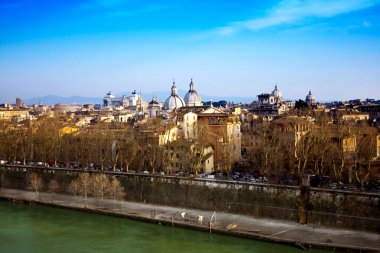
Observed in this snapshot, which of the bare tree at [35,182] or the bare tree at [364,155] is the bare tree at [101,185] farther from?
the bare tree at [364,155]

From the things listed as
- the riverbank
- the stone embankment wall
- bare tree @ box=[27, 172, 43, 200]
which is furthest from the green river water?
bare tree @ box=[27, 172, 43, 200]

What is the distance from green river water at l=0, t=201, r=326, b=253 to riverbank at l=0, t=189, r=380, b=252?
0.30 m

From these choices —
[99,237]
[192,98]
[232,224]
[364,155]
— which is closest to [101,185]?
[99,237]

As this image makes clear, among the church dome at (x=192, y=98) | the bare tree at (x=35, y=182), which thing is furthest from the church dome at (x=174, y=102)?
the bare tree at (x=35, y=182)

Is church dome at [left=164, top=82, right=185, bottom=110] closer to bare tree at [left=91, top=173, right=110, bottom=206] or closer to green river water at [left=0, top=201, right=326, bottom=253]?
bare tree at [left=91, top=173, right=110, bottom=206]

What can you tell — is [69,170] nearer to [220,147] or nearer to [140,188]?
[140,188]

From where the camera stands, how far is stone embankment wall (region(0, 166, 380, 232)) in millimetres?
19578

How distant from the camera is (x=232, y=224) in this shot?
20.3m

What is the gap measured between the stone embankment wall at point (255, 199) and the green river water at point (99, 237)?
287cm

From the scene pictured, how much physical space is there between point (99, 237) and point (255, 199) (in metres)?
6.61

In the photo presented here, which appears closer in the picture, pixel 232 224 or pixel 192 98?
pixel 232 224

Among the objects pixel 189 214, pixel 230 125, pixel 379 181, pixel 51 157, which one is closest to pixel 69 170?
pixel 51 157

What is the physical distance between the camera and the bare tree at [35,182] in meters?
27.0

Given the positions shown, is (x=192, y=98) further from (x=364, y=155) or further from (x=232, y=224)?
(x=232, y=224)
